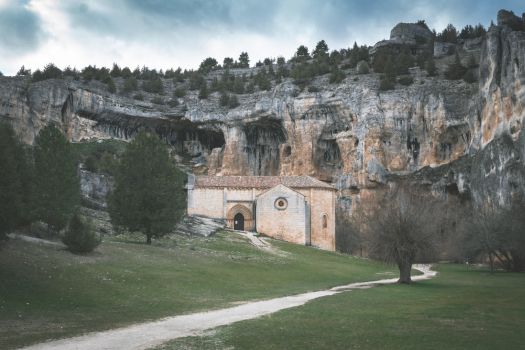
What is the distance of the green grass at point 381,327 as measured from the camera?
11.6m

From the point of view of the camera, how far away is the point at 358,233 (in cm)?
6938

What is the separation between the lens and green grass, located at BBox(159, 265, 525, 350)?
38.0ft

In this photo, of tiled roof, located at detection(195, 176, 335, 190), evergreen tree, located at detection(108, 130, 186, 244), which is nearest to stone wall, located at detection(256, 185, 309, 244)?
tiled roof, located at detection(195, 176, 335, 190)

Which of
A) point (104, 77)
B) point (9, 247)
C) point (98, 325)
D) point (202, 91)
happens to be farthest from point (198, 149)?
point (98, 325)

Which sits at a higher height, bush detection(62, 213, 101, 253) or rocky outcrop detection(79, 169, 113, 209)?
rocky outcrop detection(79, 169, 113, 209)

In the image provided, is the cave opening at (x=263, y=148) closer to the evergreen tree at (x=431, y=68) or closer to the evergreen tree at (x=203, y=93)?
the evergreen tree at (x=203, y=93)

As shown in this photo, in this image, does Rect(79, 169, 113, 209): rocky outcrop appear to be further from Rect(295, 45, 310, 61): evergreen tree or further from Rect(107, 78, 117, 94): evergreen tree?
Rect(295, 45, 310, 61): evergreen tree

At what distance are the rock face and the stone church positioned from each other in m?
15.1

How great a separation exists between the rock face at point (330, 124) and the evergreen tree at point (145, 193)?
37.4 metres

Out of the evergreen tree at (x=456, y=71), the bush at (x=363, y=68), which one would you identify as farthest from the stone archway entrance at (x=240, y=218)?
the evergreen tree at (x=456, y=71)

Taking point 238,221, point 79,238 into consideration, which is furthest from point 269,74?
point 79,238

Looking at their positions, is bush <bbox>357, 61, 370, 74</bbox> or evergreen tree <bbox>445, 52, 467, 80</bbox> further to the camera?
bush <bbox>357, 61, 370, 74</bbox>

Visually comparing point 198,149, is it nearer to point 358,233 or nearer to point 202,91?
point 202,91

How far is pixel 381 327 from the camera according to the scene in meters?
14.0
